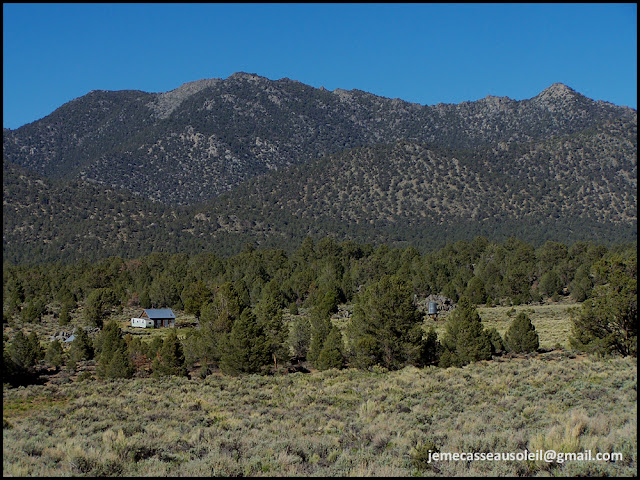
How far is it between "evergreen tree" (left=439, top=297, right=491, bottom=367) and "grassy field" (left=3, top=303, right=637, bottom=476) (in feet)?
12.1

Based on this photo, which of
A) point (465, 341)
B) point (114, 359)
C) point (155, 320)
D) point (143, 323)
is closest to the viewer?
point (465, 341)

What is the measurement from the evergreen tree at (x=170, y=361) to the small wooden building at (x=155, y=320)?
34044 mm

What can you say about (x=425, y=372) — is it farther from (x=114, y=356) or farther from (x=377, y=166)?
(x=377, y=166)

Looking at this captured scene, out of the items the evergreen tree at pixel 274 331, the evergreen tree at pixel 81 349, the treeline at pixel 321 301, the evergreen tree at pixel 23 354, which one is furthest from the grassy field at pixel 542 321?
the evergreen tree at pixel 23 354

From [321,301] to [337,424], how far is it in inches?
1963

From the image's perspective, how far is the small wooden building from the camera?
66.3 metres

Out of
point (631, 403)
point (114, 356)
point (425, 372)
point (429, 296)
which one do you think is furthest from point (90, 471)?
point (429, 296)

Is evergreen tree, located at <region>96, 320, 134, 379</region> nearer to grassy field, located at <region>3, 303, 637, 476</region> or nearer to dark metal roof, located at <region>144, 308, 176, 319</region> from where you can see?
grassy field, located at <region>3, 303, 637, 476</region>

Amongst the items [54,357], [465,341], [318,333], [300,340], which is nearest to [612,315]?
[465,341]

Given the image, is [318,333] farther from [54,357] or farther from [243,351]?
[54,357]

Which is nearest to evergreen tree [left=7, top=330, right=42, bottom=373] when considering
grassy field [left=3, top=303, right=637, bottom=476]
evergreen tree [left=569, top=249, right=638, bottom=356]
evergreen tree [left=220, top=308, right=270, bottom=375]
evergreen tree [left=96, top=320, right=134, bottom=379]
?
evergreen tree [left=96, top=320, right=134, bottom=379]

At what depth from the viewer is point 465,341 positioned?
3169cm

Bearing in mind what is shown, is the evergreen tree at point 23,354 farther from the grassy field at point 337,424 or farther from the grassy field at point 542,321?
the grassy field at point 542,321

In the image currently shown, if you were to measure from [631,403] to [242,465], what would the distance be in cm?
1020
